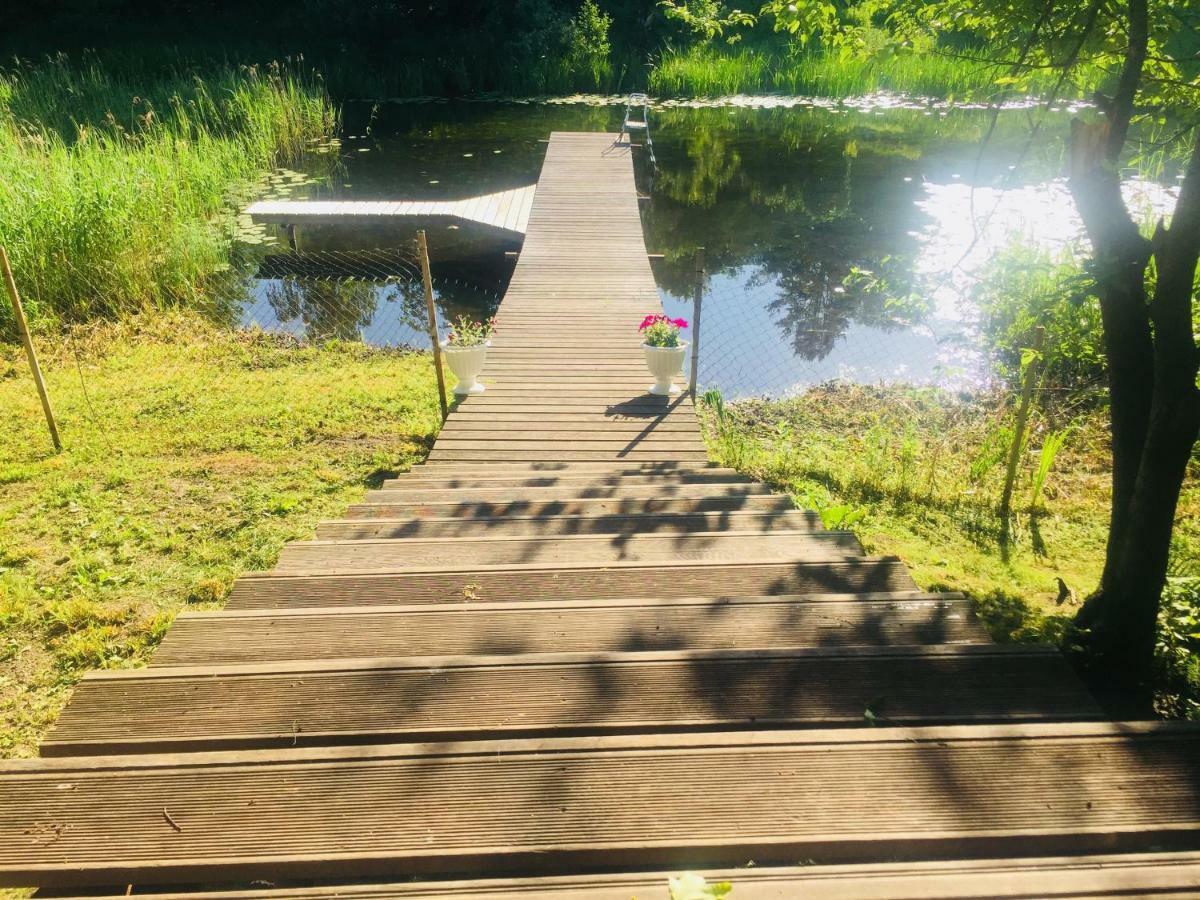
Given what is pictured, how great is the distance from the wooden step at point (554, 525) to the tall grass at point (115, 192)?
5638mm

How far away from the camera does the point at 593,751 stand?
150cm

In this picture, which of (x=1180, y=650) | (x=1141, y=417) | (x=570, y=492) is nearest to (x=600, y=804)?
(x=1180, y=650)

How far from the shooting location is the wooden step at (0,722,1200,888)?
4.40 ft

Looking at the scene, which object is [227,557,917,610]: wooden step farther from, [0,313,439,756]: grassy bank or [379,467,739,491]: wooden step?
[379,467,739,491]: wooden step

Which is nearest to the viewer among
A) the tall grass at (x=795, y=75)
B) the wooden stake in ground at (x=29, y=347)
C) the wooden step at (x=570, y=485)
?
the wooden step at (x=570, y=485)

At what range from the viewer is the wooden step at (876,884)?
3.81 feet

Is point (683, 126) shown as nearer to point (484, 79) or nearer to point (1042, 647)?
point (484, 79)

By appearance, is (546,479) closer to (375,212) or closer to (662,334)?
(662,334)

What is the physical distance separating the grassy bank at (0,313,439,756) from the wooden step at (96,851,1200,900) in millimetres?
2179

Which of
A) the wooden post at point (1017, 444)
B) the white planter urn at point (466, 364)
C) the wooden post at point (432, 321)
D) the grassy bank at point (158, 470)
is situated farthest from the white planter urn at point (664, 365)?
the wooden post at point (1017, 444)

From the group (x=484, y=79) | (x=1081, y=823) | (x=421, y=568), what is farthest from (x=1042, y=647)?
(x=484, y=79)

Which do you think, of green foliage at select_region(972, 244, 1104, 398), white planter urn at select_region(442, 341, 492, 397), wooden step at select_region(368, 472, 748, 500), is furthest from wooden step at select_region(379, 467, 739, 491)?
green foliage at select_region(972, 244, 1104, 398)

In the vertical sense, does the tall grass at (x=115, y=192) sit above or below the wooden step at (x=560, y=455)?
above

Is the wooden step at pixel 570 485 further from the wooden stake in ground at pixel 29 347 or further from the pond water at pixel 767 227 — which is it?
the wooden stake in ground at pixel 29 347
